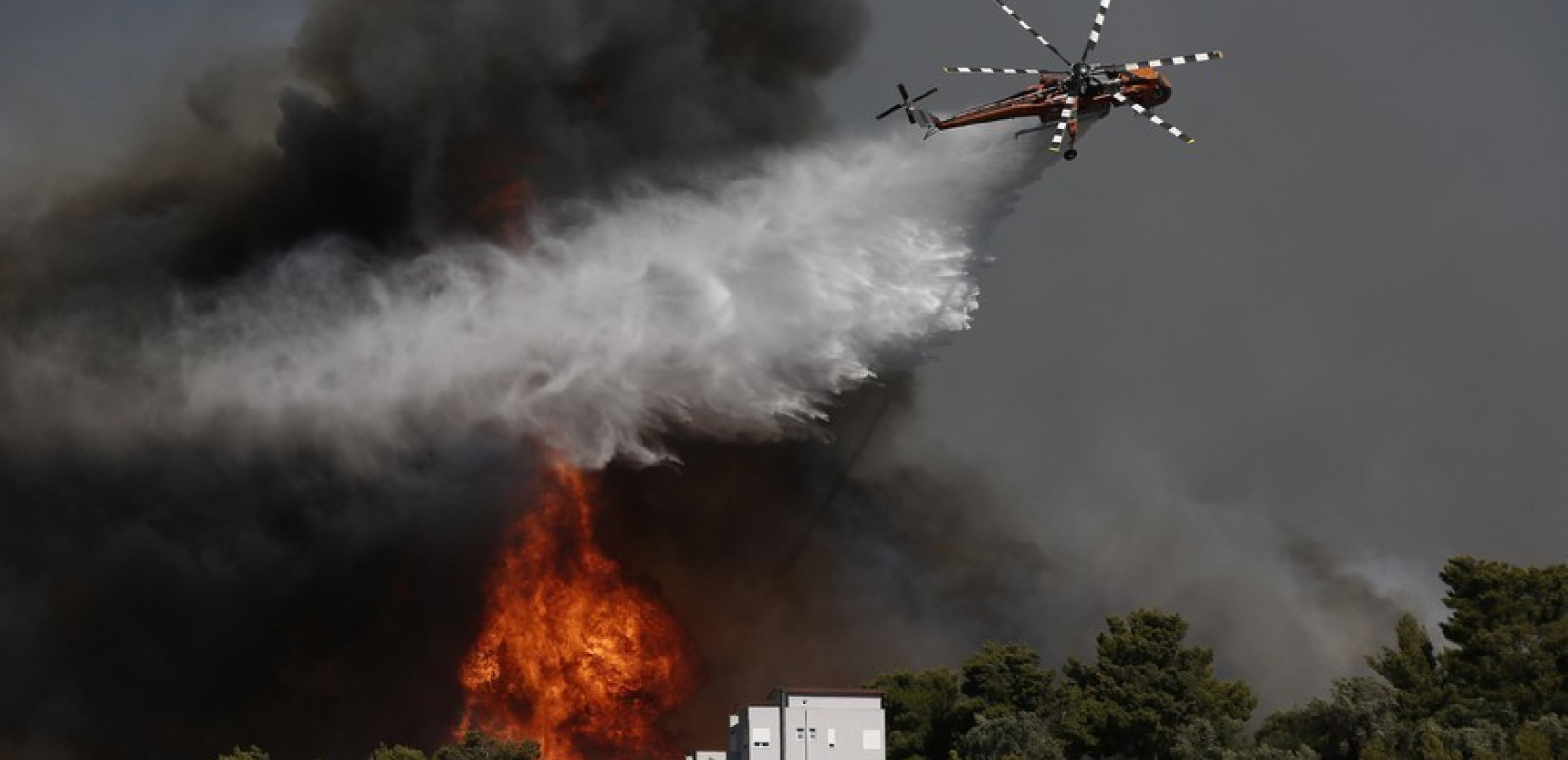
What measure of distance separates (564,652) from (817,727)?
49.0 feet

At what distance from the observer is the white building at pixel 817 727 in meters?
105

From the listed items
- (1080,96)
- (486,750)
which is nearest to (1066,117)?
(1080,96)

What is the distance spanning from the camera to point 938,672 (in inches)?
4277

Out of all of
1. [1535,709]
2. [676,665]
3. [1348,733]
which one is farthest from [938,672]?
[1535,709]

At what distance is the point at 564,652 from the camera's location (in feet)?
367

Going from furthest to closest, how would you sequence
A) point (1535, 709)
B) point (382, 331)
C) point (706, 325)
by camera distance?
point (382, 331) → point (706, 325) → point (1535, 709)

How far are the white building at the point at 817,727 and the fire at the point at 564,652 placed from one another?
8.62 m

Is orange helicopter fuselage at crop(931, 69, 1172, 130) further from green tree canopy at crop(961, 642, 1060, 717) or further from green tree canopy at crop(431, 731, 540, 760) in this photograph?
green tree canopy at crop(431, 731, 540, 760)

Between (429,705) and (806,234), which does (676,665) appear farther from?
(806,234)

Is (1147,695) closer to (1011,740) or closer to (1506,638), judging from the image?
(1011,740)

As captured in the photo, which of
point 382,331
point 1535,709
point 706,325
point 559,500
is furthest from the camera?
point 559,500

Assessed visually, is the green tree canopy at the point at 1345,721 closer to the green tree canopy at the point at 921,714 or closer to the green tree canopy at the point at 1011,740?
the green tree canopy at the point at 1011,740

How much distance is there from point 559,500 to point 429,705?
12.4 metres

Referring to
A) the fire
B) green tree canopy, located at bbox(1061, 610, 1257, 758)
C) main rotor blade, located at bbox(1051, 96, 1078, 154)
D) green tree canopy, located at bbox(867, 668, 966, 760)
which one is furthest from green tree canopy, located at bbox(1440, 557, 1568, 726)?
the fire
